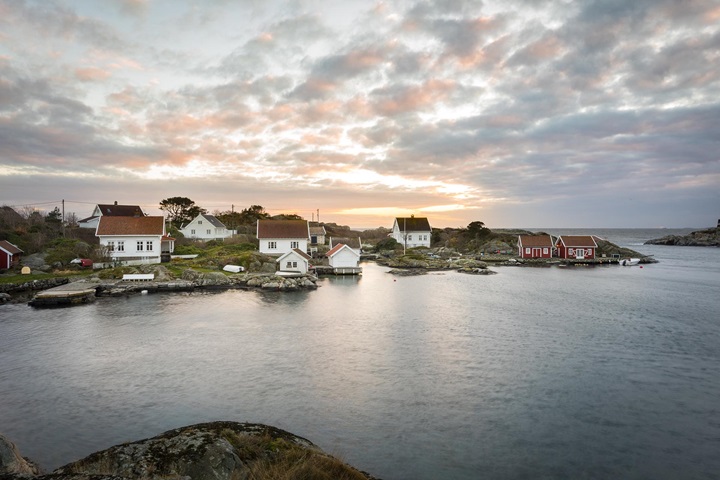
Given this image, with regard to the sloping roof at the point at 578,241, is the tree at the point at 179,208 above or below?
above

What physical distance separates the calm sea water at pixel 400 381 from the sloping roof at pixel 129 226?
1651cm

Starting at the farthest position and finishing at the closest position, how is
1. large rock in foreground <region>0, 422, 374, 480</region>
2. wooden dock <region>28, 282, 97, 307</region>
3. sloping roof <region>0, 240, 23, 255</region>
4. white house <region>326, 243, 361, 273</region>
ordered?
1. white house <region>326, 243, 361, 273</region>
2. sloping roof <region>0, 240, 23, 255</region>
3. wooden dock <region>28, 282, 97, 307</region>
4. large rock in foreground <region>0, 422, 374, 480</region>

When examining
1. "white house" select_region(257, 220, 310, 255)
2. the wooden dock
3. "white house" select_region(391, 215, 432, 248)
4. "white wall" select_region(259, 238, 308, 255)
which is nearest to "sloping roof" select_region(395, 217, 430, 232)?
"white house" select_region(391, 215, 432, 248)

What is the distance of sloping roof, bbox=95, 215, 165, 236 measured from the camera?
48.4m

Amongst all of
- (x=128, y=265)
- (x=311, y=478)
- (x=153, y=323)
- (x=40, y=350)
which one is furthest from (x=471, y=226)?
(x=311, y=478)

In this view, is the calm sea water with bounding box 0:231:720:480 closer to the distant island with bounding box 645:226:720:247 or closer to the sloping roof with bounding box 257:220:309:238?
the sloping roof with bounding box 257:220:309:238

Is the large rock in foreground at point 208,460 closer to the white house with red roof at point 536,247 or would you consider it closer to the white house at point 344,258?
the white house at point 344,258

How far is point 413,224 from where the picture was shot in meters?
90.2

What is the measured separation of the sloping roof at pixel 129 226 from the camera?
4838 cm

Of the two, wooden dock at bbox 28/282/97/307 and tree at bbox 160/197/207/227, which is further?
tree at bbox 160/197/207/227

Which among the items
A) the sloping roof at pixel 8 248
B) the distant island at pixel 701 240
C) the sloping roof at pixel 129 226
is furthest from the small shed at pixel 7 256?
the distant island at pixel 701 240

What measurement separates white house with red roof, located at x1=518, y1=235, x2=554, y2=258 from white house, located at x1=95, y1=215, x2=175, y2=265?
59843mm

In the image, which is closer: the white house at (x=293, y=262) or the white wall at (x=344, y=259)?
the white house at (x=293, y=262)

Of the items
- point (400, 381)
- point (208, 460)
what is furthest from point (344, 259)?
point (208, 460)
